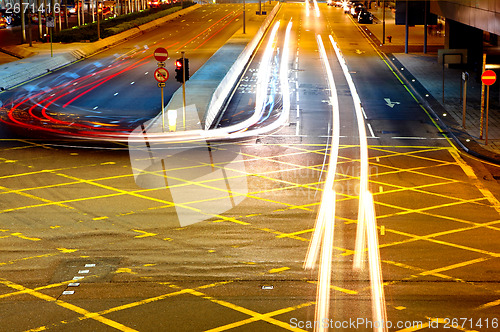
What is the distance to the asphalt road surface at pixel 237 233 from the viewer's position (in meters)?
12.2

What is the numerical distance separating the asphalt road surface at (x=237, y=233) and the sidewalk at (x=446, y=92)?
1.13m

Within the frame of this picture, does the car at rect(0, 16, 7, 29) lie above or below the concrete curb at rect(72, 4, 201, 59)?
above

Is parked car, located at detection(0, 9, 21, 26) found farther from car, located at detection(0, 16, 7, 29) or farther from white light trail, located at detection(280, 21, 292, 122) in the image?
white light trail, located at detection(280, 21, 292, 122)

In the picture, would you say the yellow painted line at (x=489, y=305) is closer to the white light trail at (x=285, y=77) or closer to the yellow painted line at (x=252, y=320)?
the yellow painted line at (x=252, y=320)

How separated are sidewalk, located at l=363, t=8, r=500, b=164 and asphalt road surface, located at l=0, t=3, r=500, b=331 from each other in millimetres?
1131

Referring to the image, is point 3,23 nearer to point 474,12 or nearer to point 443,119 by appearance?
point 474,12

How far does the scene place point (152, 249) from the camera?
618 inches

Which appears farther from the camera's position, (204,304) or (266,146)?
(266,146)

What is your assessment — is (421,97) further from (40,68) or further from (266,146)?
(40,68)

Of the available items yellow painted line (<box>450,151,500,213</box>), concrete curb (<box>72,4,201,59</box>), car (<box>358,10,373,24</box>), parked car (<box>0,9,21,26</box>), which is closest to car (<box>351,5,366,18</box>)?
car (<box>358,10,373,24</box>)

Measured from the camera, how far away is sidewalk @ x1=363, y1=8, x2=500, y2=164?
28.3 m

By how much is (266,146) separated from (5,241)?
13.3 m


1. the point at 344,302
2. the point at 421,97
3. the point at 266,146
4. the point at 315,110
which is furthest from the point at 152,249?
the point at 421,97

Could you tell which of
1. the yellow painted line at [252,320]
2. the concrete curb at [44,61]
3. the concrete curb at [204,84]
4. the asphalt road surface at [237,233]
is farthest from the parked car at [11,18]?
the yellow painted line at [252,320]
